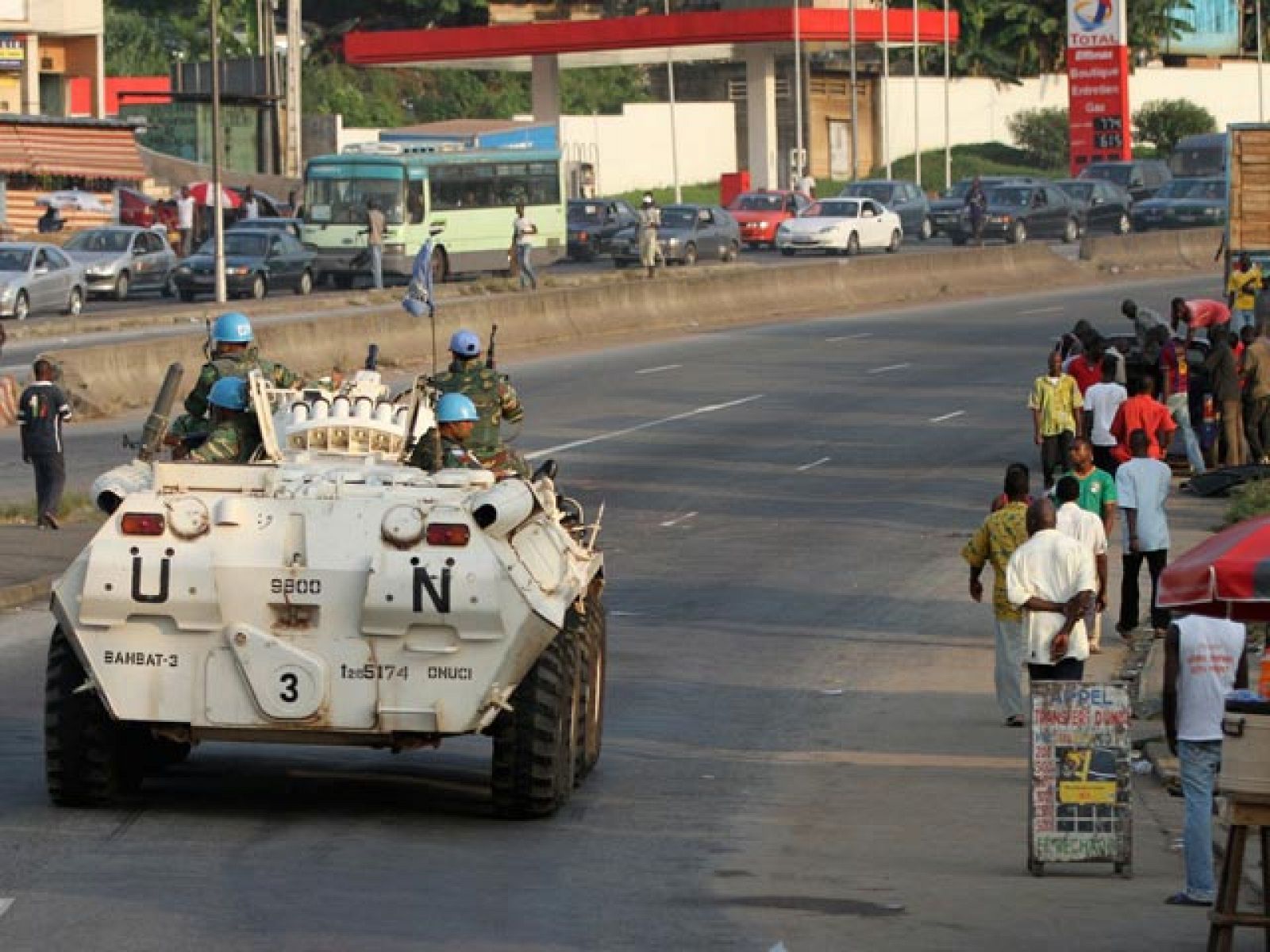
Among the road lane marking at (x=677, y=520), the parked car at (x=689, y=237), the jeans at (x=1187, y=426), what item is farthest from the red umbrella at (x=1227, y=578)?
the parked car at (x=689, y=237)

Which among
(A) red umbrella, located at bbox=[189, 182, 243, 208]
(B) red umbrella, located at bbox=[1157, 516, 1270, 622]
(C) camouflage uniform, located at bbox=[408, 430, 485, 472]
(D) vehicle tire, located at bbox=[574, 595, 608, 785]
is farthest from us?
(A) red umbrella, located at bbox=[189, 182, 243, 208]

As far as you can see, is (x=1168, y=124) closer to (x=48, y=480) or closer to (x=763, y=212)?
(x=763, y=212)

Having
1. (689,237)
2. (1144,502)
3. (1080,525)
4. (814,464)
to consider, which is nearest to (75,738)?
(1080,525)

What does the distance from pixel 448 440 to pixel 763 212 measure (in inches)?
2335

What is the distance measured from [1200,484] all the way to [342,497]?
58.4 ft

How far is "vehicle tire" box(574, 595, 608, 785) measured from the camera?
14.6 meters

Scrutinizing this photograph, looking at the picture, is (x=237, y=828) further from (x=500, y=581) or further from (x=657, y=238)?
(x=657, y=238)

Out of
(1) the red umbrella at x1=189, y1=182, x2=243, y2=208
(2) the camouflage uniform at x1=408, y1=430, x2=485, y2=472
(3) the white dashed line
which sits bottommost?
(3) the white dashed line

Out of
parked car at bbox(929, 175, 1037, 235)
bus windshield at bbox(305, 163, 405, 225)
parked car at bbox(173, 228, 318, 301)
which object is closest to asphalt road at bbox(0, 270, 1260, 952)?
parked car at bbox(173, 228, 318, 301)

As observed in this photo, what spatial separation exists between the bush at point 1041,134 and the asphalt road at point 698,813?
77897 mm

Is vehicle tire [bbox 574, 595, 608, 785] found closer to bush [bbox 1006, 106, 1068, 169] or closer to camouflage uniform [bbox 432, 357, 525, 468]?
camouflage uniform [bbox 432, 357, 525, 468]

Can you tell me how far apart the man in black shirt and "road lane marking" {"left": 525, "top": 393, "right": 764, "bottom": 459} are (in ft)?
20.9

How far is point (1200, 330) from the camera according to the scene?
36219 millimetres

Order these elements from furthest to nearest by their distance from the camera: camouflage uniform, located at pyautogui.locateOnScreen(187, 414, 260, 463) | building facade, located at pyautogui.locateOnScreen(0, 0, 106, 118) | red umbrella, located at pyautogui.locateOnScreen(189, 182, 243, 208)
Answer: building facade, located at pyautogui.locateOnScreen(0, 0, 106, 118), red umbrella, located at pyautogui.locateOnScreen(189, 182, 243, 208), camouflage uniform, located at pyautogui.locateOnScreen(187, 414, 260, 463)
